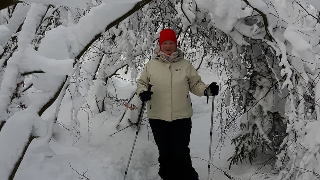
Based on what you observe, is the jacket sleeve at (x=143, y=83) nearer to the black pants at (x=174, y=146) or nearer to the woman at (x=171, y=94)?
the woman at (x=171, y=94)

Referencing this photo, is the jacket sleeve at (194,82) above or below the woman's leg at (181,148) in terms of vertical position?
above

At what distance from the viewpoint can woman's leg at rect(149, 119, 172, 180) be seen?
3.25 metres

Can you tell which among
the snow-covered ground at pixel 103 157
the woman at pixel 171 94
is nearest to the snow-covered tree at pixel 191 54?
the snow-covered ground at pixel 103 157

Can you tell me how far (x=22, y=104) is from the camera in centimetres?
213

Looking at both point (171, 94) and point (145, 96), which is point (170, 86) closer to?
point (171, 94)

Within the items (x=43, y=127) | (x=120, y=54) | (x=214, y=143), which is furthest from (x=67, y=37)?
(x=214, y=143)

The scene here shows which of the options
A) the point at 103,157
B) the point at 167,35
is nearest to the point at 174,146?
the point at 103,157

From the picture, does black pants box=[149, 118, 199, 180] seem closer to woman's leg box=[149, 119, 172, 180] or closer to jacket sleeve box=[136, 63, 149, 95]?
woman's leg box=[149, 119, 172, 180]

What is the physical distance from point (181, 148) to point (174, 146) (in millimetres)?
79

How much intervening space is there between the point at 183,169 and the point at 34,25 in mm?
2440

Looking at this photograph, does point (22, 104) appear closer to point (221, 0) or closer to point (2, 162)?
point (2, 162)

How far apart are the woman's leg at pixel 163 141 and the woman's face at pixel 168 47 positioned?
2.46 ft

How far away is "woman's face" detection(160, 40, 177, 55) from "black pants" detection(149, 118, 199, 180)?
744 millimetres

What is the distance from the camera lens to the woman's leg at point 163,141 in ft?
10.7
